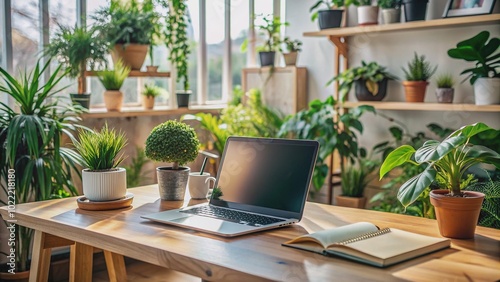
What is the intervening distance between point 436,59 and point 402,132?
0.55 metres

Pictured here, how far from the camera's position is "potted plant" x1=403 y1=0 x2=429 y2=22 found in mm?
4180

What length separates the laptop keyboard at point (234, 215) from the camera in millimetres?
2033

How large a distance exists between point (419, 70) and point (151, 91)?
1.87 m

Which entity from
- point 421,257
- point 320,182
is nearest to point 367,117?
point 320,182

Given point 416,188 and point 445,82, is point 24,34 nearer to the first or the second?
point 445,82

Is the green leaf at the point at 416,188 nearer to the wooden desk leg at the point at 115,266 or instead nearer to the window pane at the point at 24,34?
the wooden desk leg at the point at 115,266

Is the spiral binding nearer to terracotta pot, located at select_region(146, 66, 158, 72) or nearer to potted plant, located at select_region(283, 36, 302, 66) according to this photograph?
terracotta pot, located at select_region(146, 66, 158, 72)

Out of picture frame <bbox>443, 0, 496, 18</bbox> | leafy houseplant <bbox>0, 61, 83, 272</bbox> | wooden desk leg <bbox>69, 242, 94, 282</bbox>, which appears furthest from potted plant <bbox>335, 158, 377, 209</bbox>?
wooden desk leg <bbox>69, 242, 94, 282</bbox>

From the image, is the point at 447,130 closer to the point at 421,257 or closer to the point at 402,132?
the point at 402,132

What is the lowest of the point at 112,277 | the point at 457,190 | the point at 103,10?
the point at 112,277

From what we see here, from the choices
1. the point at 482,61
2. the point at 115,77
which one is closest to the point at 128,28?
the point at 115,77

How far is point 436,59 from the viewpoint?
4.38 m

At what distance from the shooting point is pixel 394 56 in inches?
182

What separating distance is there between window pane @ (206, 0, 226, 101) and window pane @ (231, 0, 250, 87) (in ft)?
0.39
